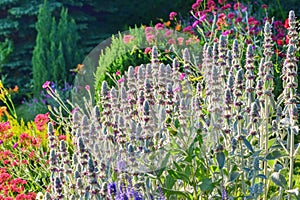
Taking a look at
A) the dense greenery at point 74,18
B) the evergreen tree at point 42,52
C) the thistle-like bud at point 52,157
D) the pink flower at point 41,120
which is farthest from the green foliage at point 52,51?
the thistle-like bud at point 52,157

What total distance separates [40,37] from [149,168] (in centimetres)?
612

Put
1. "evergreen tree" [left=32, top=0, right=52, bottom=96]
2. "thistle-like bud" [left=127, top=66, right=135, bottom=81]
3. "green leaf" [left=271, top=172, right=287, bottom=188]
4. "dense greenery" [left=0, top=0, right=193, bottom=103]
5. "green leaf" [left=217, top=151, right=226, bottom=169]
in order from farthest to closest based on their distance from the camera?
"dense greenery" [left=0, top=0, right=193, bottom=103]
"evergreen tree" [left=32, top=0, right=52, bottom=96]
"thistle-like bud" [left=127, top=66, right=135, bottom=81]
"green leaf" [left=271, top=172, right=287, bottom=188]
"green leaf" [left=217, top=151, right=226, bottom=169]

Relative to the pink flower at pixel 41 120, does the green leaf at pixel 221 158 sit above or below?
above

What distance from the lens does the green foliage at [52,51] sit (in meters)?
8.10

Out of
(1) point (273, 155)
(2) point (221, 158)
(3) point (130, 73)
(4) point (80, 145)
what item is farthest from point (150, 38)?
(4) point (80, 145)

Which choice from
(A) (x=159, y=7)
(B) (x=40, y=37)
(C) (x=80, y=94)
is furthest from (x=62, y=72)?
(A) (x=159, y=7)

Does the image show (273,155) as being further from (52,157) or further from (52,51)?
(52,51)

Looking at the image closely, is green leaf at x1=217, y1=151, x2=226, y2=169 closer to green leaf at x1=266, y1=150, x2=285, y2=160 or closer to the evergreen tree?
green leaf at x1=266, y1=150, x2=285, y2=160

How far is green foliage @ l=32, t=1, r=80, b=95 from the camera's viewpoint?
319 inches

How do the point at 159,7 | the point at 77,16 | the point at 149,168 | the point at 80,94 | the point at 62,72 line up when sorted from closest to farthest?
the point at 149,168, the point at 80,94, the point at 62,72, the point at 77,16, the point at 159,7

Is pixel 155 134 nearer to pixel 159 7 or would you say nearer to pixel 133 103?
pixel 133 103

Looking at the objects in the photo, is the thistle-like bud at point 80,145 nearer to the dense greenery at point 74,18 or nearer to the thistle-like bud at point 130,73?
the thistle-like bud at point 130,73

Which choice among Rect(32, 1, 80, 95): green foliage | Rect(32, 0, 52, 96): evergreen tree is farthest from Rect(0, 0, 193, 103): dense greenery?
Rect(32, 0, 52, 96): evergreen tree

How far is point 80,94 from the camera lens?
7.17 m
